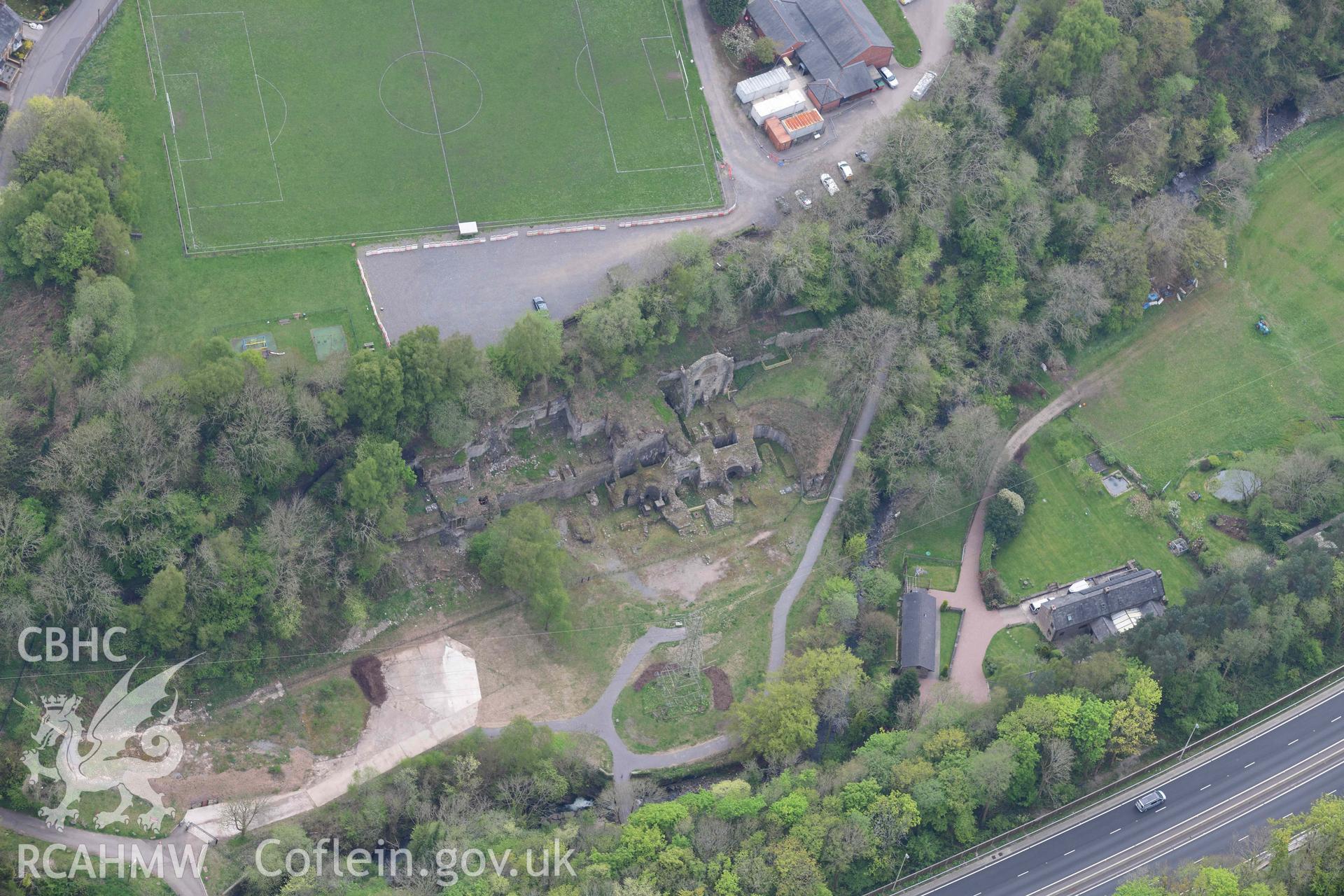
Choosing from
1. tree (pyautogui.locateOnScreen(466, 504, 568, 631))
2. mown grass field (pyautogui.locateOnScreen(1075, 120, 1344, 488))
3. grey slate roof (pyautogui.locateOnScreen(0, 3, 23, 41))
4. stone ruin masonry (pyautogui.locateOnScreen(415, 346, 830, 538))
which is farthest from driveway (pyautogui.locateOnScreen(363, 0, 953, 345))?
grey slate roof (pyautogui.locateOnScreen(0, 3, 23, 41))

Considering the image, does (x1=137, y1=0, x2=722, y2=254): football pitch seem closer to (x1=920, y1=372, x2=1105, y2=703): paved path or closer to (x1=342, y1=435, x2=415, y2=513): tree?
(x1=342, y1=435, x2=415, y2=513): tree

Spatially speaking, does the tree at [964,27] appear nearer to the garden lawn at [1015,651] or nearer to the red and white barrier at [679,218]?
the red and white barrier at [679,218]

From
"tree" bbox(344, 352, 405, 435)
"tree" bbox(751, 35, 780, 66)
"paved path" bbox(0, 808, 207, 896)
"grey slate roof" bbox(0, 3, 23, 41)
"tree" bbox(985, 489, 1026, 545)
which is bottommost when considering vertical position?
"paved path" bbox(0, 808, 207, 896)

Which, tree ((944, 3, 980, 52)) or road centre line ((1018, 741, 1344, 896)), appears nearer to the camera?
road centre line ((1018, 741, 1344, 896))

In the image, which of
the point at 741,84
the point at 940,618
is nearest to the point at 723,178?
the point at 741,84

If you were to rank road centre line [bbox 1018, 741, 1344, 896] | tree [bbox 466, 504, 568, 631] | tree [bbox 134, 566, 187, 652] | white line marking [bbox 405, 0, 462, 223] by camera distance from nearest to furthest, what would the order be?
1. tree [bbox 134, 566, 187, 652]
2. road centre line [bbox 1018, 741, 1344, 896]
3. tree [bbox 466, 504, 568, 631]
4. white line marking [bbox 405, 0, 462, 223]

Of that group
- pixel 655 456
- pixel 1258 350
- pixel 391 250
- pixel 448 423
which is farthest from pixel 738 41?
pixel 1258 350
